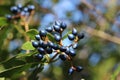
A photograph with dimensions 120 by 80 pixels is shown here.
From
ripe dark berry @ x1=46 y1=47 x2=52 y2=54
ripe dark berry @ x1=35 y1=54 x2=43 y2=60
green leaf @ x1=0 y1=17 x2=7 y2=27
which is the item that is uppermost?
green leaf @ x1=0 y1=17 x2=7 y2=27

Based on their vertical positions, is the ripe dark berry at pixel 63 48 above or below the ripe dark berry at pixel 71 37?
below

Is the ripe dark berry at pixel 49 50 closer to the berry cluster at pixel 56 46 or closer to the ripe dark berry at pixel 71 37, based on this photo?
the berry cluster at pixel 56 46

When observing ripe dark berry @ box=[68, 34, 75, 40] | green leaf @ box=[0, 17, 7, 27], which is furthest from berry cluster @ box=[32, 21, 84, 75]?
green leaf @ box=[0, 17, 7, 27]

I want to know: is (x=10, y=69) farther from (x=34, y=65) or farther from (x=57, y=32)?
(x=57, y=32)

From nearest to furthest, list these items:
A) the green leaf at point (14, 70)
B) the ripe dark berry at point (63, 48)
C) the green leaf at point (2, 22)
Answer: the ripe dark berry at point (63, 48) → the green leaf at point (14, 70) → the green leaf at point (2, 22)

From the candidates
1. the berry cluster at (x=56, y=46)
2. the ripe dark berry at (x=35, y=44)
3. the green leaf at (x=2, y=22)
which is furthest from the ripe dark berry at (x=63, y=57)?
the green leaf at (x=2, y=22)

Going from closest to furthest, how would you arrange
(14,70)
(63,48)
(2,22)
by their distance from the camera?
(63,48) → (14,70) → (2,22)

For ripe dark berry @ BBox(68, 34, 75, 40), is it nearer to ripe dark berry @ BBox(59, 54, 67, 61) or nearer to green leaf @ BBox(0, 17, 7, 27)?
ripe dark berry @ BBox(59, 54, 67, 61)

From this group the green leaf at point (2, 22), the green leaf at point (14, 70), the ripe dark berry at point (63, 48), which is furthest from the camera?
the green leaf at point (2, 22)

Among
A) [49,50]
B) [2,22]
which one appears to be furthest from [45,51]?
[2,22]

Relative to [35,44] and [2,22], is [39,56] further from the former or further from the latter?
[2,22]

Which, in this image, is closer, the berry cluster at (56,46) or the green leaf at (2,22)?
the berry cluster at (56,46)

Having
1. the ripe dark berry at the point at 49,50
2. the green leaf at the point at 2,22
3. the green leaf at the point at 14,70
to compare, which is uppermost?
the green leaf at the point at 2,22
